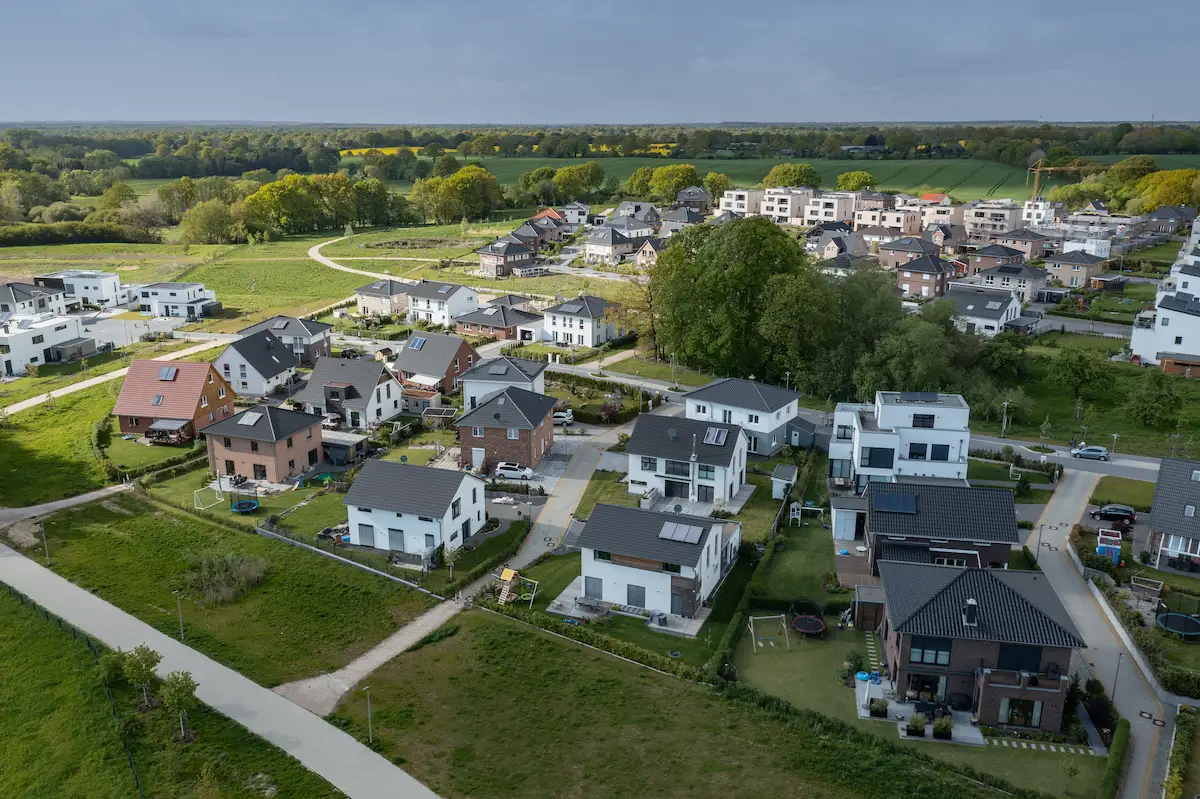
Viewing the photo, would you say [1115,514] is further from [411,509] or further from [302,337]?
[302,337]

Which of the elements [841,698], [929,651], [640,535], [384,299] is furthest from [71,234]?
[929,651]

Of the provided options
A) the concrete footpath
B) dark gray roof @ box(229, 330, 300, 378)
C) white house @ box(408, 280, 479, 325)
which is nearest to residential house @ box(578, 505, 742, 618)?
the concrete footpath

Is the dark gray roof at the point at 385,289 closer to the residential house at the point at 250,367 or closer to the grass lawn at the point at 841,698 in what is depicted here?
the residential house at the point at 250,367

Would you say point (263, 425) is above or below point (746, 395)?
below

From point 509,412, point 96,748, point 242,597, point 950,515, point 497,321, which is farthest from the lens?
point 497,321

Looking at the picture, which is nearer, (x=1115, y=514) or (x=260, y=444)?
(x=1115, y=514)

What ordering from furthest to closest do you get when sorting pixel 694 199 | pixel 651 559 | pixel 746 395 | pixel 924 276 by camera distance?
pixel 694 199
pixel 924 276
pixel 746 395
pixel 651 559
